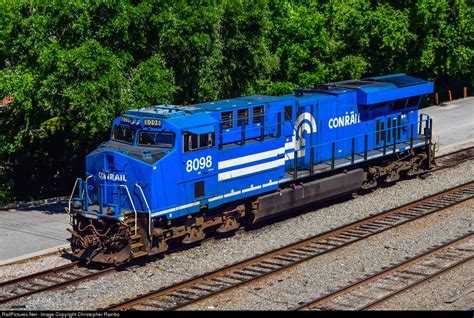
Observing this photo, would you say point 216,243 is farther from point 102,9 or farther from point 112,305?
point 102,9

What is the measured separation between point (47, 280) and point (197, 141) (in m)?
4.91

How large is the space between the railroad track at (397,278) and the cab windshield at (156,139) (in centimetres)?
545

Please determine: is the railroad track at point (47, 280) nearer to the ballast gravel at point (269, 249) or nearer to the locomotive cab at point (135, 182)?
the ballast gravel at point (269, 249)

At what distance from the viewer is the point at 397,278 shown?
61.6 ft

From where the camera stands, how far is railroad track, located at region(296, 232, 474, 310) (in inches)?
668

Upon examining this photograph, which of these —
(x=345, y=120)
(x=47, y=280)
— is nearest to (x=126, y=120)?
(x=47, y=280)

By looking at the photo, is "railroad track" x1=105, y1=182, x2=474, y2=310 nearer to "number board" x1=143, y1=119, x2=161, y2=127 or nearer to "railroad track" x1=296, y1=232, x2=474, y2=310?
"railroad track" x1=296, y1=232, x2=474, y2=310

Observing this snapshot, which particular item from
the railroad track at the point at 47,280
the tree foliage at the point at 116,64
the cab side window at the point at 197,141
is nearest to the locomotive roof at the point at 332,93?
the cab side window at the point at 197,141

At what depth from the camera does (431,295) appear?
17422 mm

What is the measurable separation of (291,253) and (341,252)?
131cm

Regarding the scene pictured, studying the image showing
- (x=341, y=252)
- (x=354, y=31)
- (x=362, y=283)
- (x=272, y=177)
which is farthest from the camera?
(x=354, y=31)

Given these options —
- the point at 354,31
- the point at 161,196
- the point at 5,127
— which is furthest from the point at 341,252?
the point at 354,31

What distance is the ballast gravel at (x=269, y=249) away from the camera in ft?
56.9

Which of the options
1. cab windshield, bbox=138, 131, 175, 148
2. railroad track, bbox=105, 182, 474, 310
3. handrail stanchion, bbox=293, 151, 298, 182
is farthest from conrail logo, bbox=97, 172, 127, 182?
handrail stanchion, bbox=293, 151, 298, 182
